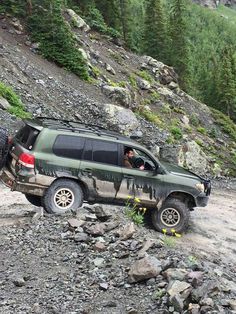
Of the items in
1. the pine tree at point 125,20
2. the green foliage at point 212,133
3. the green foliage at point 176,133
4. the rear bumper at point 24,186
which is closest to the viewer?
the rear bumper at point 24,186

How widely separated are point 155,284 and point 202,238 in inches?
236

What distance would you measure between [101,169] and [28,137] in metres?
1.94

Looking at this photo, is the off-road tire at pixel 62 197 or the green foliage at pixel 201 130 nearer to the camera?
the off-road tire at pixel 62 197

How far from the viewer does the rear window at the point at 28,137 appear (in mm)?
10820

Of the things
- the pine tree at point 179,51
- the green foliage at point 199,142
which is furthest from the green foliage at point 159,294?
the pine tree at point 179,51

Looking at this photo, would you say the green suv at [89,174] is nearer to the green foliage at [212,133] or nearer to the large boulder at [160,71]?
the green foliage at [212,133]

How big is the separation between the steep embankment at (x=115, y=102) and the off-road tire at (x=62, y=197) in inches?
336

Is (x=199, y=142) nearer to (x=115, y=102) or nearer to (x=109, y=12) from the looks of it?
(x=115, y=102)

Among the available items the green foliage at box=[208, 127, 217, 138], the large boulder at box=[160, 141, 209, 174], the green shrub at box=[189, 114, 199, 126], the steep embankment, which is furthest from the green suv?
the green foliage at box=[208, 127, 217, 138]

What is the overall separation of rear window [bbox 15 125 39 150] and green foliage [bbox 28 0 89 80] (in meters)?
18.4

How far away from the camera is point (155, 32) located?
5550cm

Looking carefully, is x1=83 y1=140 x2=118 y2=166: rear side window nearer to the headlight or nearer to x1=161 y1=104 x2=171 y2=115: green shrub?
the headlight

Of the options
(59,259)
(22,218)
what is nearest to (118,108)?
(22,218)

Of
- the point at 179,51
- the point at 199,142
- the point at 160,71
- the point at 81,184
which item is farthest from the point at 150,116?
the point at 179,51
